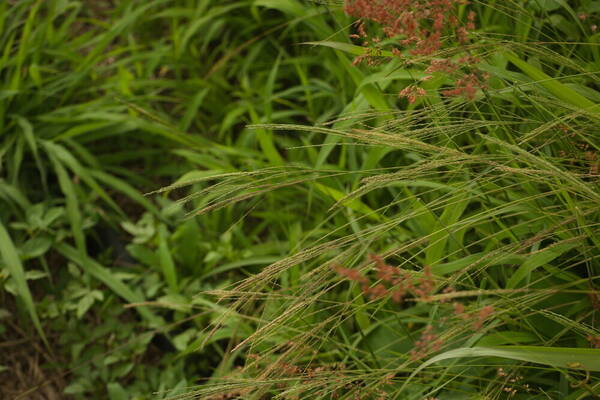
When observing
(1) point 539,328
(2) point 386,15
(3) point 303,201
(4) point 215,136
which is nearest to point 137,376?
(3) point 303,201

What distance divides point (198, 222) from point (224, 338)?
0.45 metres

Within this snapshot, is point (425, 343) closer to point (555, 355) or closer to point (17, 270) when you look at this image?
point (555, 355)

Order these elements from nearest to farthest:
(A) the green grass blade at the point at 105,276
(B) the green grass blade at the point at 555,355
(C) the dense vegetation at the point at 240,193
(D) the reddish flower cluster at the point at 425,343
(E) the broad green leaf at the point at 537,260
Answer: (D) the reddish flower cluster at the point at 425,343, (B) the green grass blade at the point at 555,355, (E) the broad green leaf at the point at 537,260, (C) the dense vegetation at the point at 240,193, (A) the green grass blade at the point at 105,276

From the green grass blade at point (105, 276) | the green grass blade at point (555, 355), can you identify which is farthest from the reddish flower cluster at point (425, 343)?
the green grass blade at point (105, 276)

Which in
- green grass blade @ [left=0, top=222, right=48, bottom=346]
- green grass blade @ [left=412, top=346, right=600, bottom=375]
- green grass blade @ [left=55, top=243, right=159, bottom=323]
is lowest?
green grass blade @ [left=55, top=243, right=159, bottom=323]

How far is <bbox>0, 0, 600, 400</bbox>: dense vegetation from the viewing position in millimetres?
1355

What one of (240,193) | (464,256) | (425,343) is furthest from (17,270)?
(425,343)

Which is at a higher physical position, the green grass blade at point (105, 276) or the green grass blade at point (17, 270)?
the green grass blade at point (17, 270)

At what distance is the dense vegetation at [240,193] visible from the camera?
53.4 inches

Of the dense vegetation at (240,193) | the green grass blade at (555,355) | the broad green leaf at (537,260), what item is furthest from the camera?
the dense vegetation at (240,193)

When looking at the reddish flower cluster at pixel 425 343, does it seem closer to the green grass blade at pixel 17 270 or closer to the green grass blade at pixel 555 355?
the green grass blade at pixel 555 355

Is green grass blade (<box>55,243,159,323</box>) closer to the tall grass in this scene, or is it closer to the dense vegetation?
the dense vegetation

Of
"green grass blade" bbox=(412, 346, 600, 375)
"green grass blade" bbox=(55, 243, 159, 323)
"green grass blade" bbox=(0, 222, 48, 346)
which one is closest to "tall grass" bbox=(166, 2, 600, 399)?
"green grass blade" bbox=(412, 346, 600, 375)

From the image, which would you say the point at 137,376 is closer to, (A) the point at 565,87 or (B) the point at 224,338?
(B) the point at 224,338
